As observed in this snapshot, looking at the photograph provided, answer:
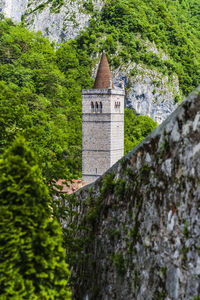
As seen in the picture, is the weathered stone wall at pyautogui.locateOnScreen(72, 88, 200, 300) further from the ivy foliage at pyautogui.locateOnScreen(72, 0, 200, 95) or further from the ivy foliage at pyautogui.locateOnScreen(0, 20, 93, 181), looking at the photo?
the ivy foliage at pyautogui.locateOnScreen(72, 0, 200, 95)

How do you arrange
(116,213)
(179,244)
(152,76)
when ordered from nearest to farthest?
1. (179,244)
2. (116,213)
3. (152,76)

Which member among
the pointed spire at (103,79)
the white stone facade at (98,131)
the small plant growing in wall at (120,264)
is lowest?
the small plant growing in wall at (120,264)

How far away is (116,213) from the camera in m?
5.62

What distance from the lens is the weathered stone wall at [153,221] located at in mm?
4105

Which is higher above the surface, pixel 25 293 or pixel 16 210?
pixel 16 210

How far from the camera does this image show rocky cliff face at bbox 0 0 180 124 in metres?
73.4

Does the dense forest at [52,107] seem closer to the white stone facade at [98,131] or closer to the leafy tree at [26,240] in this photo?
the leafy tree at [26,240]

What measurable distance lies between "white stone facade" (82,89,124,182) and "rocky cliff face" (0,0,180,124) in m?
30.6

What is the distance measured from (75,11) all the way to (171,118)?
82916mm

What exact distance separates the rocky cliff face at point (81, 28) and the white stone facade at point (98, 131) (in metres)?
30.6

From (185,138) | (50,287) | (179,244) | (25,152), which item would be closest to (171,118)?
(185,138)

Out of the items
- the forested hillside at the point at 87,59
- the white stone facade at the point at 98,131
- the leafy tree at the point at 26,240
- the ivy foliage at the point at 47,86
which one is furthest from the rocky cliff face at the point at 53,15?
the leafy tree at the point at 26,240

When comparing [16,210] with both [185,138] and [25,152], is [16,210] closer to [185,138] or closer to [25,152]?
[25,152]

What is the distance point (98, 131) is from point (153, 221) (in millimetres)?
36987
